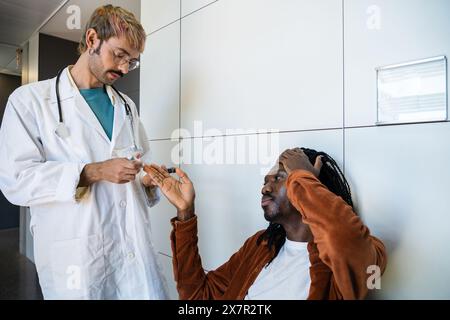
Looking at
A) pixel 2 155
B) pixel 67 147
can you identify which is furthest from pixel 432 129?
pixel 2 155

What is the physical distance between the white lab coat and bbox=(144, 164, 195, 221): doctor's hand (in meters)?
0.12

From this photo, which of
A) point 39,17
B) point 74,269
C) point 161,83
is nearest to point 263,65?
point 161,83

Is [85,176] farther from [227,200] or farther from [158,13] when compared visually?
[158,13]

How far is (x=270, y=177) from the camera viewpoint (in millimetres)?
1164

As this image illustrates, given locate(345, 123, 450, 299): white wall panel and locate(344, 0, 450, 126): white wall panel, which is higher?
locate(344, 0, 450, 126): white wall panel

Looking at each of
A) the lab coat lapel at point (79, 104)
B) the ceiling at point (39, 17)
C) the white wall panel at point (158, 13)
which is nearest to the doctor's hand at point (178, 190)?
the lab coat lapel at point (79, 104)

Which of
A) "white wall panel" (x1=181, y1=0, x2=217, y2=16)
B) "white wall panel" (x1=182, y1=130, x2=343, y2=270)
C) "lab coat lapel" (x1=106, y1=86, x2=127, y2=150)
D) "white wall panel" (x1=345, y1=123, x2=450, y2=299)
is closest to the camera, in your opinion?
"white wall panel" (x1=345, y1=123, x2=450, y2=299)

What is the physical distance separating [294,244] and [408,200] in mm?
429

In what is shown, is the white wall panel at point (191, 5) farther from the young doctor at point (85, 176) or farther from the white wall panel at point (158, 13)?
the young doctor at point (85, 176)

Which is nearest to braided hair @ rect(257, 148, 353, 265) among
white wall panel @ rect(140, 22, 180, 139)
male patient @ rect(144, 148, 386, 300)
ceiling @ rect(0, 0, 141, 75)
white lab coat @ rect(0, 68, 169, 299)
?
male patient @ rect(144, 148, 386, 300)

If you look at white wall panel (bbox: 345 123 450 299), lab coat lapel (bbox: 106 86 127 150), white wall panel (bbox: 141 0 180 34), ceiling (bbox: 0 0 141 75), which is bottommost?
white wall panel (bbox: 345 123 450 299)

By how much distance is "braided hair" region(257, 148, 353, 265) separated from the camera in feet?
3.54

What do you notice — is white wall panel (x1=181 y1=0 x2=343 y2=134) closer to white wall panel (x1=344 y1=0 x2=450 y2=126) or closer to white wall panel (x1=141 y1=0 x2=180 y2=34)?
white wall panel (x1=344 y1=0 x2=450 y2=126)
